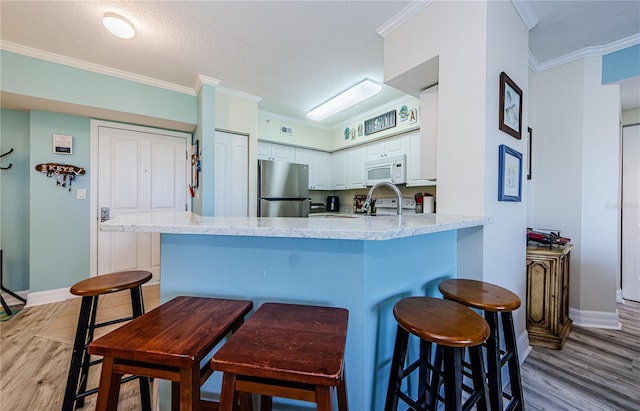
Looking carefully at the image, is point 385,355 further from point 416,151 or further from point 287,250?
point 416,151

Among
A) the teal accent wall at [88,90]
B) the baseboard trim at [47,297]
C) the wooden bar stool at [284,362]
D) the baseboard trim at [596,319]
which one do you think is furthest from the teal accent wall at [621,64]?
the baseboard trim at [47,297]

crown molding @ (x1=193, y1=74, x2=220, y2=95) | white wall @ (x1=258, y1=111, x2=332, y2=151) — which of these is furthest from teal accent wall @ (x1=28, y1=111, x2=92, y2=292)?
white wall @ (x1=258, y1=111, x2=332, y2=151)

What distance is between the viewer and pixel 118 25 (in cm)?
192

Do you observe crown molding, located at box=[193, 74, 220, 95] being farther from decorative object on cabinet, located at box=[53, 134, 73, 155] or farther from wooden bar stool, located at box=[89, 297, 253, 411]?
wooden bar stool, located at box=[89, 297, 253, 411]

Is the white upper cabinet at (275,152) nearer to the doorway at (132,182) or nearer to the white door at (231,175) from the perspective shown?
the white door at (231,175)

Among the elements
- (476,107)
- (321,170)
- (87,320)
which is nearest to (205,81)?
(321,170)

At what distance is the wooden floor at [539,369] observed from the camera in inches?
56.0

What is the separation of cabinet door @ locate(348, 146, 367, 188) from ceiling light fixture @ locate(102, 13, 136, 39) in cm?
304

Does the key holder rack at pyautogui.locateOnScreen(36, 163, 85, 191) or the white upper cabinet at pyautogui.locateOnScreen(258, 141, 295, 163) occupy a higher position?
the white upper cabinet at pyautogui.locateOnScreen(258, 141, 295, 163)

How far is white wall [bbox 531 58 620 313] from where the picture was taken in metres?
2.28

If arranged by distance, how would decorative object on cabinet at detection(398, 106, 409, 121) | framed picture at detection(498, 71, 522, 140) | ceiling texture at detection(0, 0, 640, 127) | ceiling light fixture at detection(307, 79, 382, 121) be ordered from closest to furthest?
framed picture at detection(498, 71, 522, 140), ceiling texture at detection(0, 0, 640, 127), ceiling light fixture at detection(307, 79, 382, 121), decorative object on cabinet at detection(398, 106, 409, 121)

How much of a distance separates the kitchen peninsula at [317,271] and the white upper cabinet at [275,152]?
9.47 feet

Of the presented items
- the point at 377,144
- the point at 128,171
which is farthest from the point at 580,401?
the point at 128,171

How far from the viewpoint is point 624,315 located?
2516 mm
